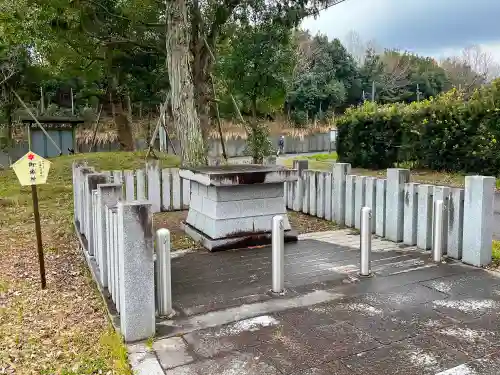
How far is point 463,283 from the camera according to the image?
4.48 m

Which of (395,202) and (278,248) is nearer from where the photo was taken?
(278,248)

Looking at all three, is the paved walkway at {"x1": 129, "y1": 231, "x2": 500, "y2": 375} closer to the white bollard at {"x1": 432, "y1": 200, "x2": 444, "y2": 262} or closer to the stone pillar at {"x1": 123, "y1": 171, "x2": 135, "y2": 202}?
the white bollard at {"x1": 432, "y1": 200, "x2": 444, "y2": 262}

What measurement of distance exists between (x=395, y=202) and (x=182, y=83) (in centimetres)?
389

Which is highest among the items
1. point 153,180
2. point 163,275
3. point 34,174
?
point 34,174

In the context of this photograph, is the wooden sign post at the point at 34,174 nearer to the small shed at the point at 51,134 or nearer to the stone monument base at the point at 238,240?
the stone monument base at the point at 238,240

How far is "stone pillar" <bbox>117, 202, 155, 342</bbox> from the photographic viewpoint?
3.34m

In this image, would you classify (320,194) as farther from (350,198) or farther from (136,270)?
(136,270)

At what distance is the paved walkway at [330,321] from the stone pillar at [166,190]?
3357mm

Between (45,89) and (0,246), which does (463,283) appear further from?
(45,89)

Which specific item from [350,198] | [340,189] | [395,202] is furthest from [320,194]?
[395,202]

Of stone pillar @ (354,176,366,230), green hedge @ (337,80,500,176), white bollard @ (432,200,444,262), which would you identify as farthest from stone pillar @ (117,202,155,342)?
green hedge @ (337,80,500,176)

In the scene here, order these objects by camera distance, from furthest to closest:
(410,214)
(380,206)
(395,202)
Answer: (380,206) → (395,202) → (410,214)

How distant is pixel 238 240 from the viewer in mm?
5918

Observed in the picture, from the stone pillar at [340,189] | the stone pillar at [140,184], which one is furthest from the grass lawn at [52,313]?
the stone pillar at [340,189]
